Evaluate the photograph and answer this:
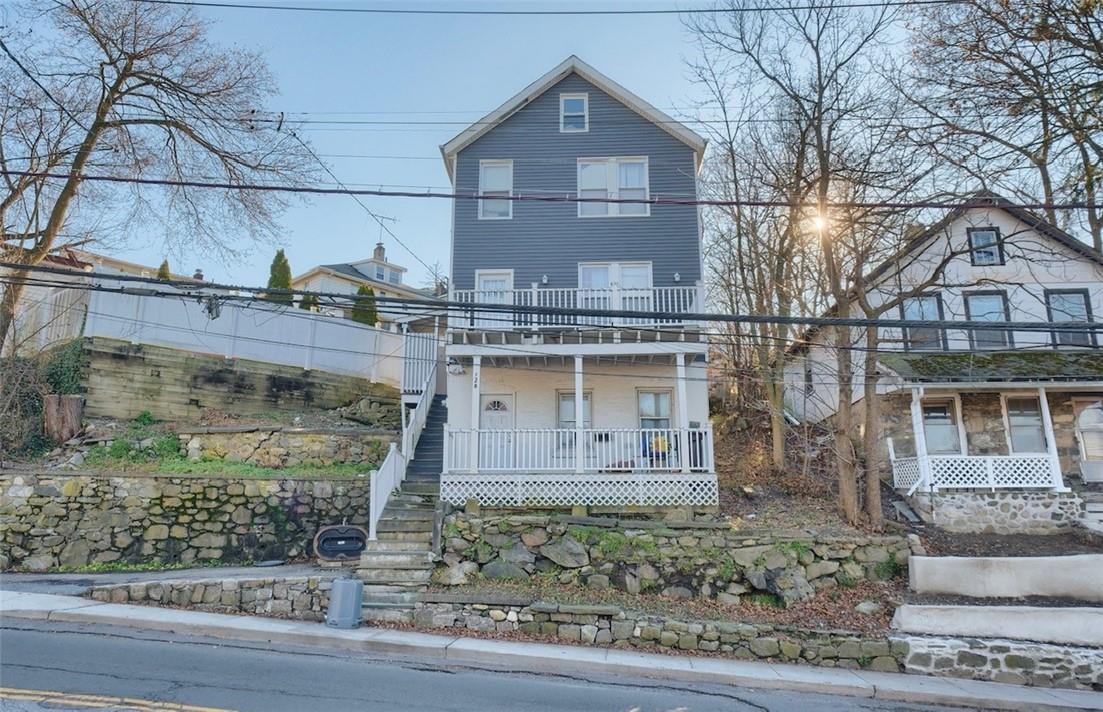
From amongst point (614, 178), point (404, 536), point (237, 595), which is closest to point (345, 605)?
point (237, 595)

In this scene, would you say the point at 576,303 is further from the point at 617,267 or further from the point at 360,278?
the point at 360,278

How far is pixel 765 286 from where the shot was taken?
18016 millimetres

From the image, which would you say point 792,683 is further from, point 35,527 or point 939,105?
point 35,527

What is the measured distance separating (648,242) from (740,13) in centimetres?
524

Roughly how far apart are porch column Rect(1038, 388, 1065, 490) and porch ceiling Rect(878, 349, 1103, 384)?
0.67 metres

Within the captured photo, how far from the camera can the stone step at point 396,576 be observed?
31.7 ft

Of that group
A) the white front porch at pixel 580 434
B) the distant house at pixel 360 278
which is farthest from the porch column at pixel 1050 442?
the distant house at pixel 360 278

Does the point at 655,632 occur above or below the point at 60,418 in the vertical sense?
below

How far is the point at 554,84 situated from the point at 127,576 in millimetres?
14535

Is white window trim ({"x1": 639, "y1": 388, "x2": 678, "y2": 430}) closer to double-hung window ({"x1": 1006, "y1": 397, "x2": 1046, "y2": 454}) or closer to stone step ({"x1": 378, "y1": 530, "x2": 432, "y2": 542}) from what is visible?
stone step ({"x1": 378, "y1": 530, "x2": 432, "y2": 542})

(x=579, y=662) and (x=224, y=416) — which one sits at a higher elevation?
(x=224, y=416)

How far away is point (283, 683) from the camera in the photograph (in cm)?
626

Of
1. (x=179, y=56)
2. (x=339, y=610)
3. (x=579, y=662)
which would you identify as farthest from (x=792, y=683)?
(x=179, y=56)

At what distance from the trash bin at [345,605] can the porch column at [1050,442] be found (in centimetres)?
1469
